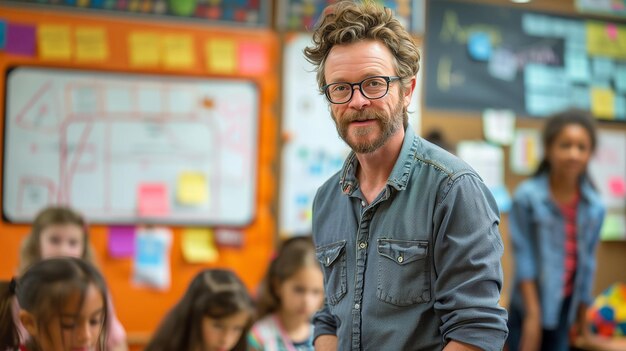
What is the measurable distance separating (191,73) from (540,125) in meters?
2.01

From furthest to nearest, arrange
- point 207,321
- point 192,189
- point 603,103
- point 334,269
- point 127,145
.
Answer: point 603,103, point 192,189, point 127,145, point 207,321, point 334,269

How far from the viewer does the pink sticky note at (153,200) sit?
11.9 ft

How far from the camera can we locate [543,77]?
14.4 ft

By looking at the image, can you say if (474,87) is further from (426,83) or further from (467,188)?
(467,188)

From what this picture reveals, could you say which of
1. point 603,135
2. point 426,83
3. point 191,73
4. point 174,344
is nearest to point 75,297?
point 174,344

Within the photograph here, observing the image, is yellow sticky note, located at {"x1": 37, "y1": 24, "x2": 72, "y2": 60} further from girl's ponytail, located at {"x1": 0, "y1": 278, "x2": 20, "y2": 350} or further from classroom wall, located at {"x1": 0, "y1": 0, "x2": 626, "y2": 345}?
girl's ponytail, located at {"x1": 0, "y1": 278, "x2": 20, "y2": 350}

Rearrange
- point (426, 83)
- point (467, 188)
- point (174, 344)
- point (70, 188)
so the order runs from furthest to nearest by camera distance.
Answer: point (426, 83), point (70, 188), point (174, 344), point (467, 188)

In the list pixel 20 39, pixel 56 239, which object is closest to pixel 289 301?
pixel 56 239

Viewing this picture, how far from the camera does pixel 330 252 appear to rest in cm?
168

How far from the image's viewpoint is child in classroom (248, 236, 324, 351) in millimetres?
2754

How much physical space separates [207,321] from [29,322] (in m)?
0.69

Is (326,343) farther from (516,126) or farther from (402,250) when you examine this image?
(516,126)

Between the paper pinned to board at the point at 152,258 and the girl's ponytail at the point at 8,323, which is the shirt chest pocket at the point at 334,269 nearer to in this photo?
the girl's ponytail at the point at 8,323

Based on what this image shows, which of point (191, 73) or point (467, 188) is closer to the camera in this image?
point (467, 188)
